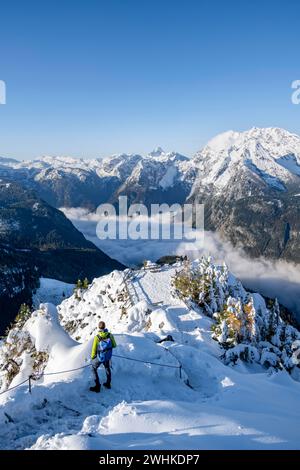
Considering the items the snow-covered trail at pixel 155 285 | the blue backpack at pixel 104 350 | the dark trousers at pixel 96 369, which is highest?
the blue backpack at pixel 104 350

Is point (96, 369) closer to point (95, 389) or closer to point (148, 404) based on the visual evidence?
point (95, 389)

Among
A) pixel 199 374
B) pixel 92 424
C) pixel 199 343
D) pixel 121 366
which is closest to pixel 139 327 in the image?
pixel 199 343

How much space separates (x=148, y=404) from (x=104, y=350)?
10.5 feet

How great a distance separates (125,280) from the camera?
58.1 m

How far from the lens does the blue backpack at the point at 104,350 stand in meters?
19.2

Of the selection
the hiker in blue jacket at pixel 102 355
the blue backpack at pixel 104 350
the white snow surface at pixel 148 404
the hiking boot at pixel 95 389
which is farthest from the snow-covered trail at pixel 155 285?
the hiking boot at pixel 95 389

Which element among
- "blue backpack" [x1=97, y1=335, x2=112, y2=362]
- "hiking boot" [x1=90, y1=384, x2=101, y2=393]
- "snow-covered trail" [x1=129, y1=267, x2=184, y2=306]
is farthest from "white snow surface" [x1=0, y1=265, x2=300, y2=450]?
"snow-covered trail" [x1=129, y1=267, x2=184, y2=306]

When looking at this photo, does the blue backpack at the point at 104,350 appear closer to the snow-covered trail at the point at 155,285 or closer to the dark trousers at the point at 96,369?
the dark trousers at the point at 96,369

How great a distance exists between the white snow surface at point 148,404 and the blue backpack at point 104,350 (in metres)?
1.50

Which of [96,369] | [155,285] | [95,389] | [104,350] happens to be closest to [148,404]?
[95,389]

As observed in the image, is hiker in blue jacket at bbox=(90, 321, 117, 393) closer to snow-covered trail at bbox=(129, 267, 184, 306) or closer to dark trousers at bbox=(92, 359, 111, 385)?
dark trousers at bbox=(92, 359, 111, 385)

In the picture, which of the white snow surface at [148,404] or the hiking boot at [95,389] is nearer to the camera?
the white snow surface at [148,404]

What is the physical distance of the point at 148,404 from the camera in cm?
1769
